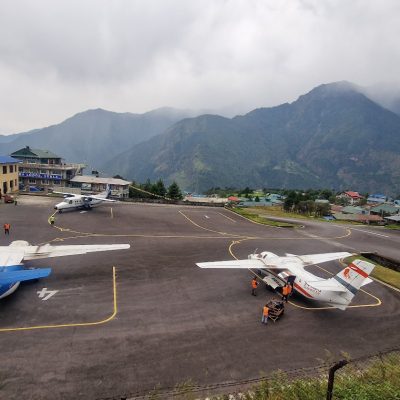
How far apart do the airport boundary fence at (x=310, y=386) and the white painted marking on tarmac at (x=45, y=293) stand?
47.2 feet

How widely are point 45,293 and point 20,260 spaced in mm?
3991

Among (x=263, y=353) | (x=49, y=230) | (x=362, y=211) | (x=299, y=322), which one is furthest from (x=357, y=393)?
(x=362, y=211)

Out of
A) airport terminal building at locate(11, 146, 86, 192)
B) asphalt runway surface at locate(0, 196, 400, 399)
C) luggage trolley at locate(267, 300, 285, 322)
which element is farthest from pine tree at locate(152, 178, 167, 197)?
luggage trolley at locate(267, 300, 285, 322)

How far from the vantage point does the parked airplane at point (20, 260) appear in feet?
80.5

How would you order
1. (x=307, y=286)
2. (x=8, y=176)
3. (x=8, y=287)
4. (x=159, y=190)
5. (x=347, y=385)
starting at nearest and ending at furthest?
(x=347, y=385) → (x=8, y=287) → (x=307, y=286) → (x=8, y=176) → (x=159, y=190)

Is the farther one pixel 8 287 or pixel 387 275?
pixel 387 275

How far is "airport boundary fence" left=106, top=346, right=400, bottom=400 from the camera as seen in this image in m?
14.6

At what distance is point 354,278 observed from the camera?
85.8ft

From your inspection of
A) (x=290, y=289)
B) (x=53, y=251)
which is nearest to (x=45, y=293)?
(x=53, y=251)

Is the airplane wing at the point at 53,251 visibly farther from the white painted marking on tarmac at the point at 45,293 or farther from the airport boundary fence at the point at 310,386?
the airport boundary fence at the point at 310,386

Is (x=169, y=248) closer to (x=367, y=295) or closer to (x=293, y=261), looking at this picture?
(x=293, y=261)

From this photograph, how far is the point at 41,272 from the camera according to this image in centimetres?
2538

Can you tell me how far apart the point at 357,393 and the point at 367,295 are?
22.2 m

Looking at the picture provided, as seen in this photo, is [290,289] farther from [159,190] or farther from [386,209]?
[386,209]
